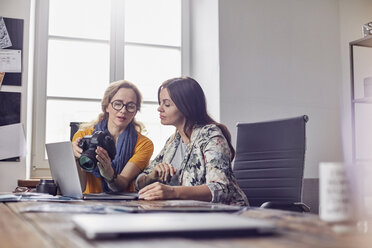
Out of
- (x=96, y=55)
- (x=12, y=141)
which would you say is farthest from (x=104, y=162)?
(x=96, y=55)

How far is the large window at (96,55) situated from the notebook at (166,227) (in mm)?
2270

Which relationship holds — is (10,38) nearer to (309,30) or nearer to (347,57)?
(309,30)

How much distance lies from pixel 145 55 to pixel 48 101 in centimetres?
74

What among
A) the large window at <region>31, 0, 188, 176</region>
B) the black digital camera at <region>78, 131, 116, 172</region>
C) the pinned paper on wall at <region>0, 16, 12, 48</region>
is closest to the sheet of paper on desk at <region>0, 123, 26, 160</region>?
the large window at <region>31, 0, 188, 176</region>

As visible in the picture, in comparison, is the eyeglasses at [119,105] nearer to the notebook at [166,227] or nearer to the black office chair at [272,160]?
the black office chair at [272,160]

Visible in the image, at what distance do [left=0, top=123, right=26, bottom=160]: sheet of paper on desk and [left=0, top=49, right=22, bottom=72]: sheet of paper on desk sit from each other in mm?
338

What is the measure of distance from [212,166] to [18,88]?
60.5 inches

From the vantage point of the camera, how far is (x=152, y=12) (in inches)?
129

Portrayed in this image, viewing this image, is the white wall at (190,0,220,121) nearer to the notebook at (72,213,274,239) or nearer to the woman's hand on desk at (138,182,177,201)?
the woman's hand on desk at (138,182,177,201)

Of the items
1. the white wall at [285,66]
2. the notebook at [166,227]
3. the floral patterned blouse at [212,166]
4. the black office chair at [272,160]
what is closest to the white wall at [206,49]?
the white wall at [285,66]

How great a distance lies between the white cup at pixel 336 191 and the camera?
1.96 feet

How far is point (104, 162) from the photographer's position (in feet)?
5.78

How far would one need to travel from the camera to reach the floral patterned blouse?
5.49 feet

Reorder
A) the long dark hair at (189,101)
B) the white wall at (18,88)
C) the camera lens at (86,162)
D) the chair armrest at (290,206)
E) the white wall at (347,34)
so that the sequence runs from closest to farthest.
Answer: the camera lens at (86,162)
the chair armrest at (290,206)
the long dark hair at (189,101)
the white wall at (18,88)
the white wall at (347,34)
